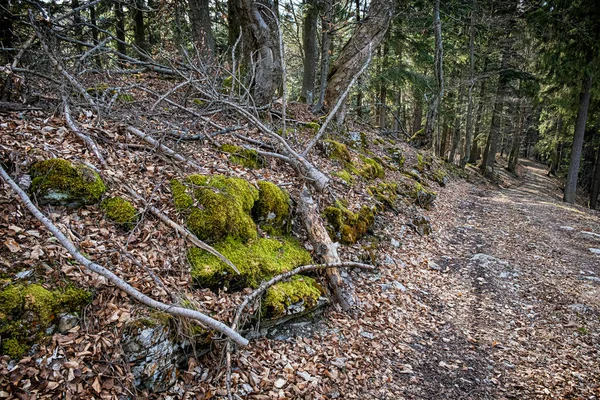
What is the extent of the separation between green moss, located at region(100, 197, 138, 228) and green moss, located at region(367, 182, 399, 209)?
17.3ft

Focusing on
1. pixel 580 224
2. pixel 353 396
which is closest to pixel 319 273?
pixel 353 396

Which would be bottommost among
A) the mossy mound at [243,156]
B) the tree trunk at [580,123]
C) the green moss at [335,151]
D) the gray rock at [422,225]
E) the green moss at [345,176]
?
the gray rock at [422,225]

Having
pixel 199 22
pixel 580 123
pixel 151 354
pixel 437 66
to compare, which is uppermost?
pixel 437 66

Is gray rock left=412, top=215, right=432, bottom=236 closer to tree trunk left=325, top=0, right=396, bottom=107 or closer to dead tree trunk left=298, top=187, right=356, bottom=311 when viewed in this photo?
dead tree trunk left=298, top=187, right=356, bottom=311

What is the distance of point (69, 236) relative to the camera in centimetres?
297

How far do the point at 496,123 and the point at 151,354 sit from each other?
843 inches

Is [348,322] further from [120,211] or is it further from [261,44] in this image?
[261,44]

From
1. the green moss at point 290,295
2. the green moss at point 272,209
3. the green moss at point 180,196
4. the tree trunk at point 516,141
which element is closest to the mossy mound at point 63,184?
the green moss at point 180,196

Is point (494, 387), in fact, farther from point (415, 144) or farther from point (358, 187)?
point (415, 144)

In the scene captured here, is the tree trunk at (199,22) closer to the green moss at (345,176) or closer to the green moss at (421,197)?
the green moss at (345,176)

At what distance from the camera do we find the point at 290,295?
150 inches

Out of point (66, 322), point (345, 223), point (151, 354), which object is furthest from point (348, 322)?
point (66, 322)

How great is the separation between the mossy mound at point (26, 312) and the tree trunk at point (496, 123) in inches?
812

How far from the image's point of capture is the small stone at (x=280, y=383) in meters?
3.09
